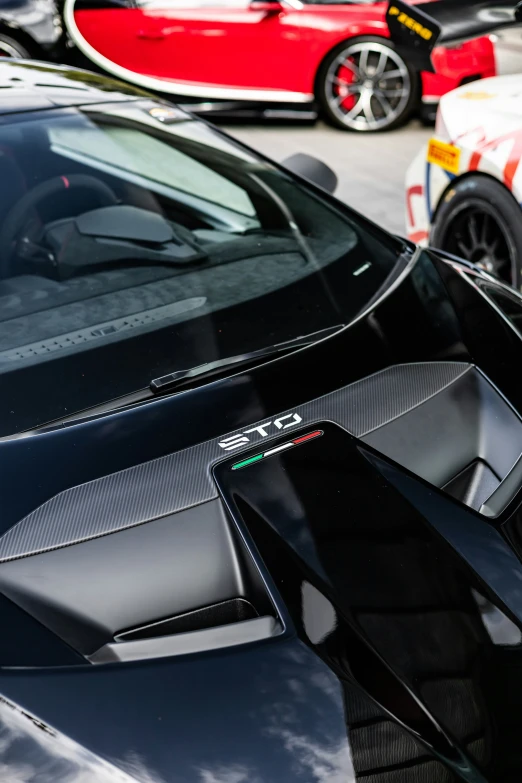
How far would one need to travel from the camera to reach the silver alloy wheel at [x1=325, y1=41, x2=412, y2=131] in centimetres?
637

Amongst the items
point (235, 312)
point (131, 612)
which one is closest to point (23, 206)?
point (235, 312)

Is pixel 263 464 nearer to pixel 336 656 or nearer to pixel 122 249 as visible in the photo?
pixel 336 656

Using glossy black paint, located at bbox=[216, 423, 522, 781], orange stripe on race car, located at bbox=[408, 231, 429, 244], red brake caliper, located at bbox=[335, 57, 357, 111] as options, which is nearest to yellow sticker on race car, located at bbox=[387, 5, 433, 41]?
orange stripe on race car, located at bbox=[408, 231, 429, 244]

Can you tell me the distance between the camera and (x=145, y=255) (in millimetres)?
2092

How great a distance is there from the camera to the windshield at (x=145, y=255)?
1.74m

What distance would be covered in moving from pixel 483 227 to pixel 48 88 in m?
1.75

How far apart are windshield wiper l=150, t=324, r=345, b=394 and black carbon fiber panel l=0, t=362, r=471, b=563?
6.7 inches

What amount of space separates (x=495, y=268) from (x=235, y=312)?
5.75ft

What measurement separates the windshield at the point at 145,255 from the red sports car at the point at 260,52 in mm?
4025

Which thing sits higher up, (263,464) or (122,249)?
(122,249)

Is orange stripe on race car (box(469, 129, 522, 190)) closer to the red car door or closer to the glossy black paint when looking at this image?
the glossy black paint

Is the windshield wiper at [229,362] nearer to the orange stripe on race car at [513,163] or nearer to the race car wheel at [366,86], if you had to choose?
the orange stripe on race car at [513,163]

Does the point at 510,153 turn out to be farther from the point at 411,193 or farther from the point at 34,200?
the point at 34,200

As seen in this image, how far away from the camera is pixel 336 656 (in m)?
1.25
